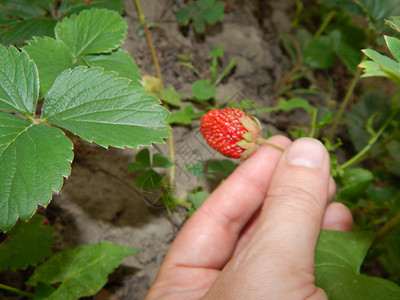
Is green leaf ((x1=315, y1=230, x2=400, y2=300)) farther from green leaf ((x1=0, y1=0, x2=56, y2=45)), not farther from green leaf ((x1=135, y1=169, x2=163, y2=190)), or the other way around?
green leaf ((x1=0, y1=0, x2=56, y2=45))

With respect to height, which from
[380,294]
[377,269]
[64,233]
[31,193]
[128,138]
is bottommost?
[377,269]

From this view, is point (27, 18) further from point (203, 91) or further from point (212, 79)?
point (212, 79)

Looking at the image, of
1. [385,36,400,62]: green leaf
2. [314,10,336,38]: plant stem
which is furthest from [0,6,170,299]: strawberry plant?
[314,10,336,38]: plant stem

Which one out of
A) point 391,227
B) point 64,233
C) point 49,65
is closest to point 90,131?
point 49,65

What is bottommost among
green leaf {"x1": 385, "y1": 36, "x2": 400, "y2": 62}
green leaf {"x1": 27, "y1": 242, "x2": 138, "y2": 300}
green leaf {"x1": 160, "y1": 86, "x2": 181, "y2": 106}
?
green leaf {"x1": 27, "y1": 242, "x2": 138, "y2": 300}

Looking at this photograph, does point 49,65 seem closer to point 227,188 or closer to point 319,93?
point 227,188

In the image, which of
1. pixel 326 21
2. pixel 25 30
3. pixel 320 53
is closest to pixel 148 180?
pixel 25 30
